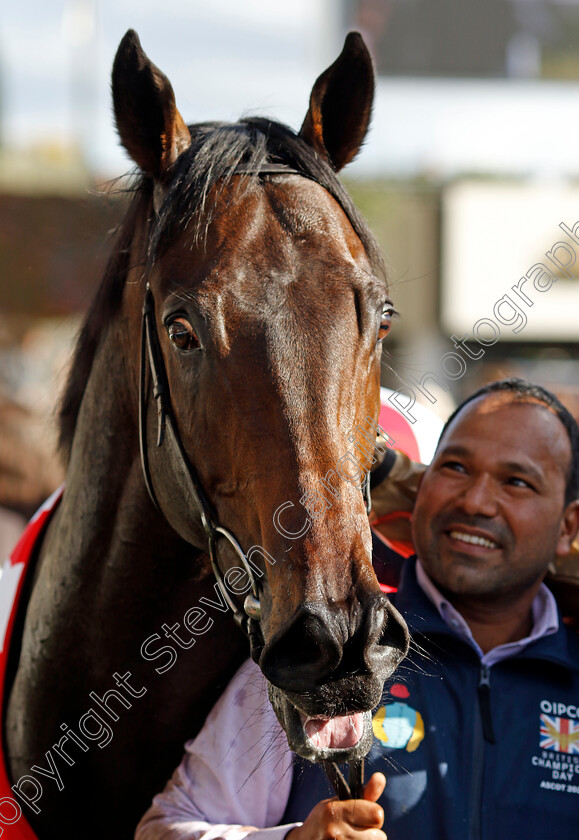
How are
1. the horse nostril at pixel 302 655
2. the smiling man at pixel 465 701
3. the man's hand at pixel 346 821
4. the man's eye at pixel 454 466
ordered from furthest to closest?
the man's eye at pixel 454 466 → the smiling man at pixel 465 701 → the man's hand at pixel 346 821 → the horse nostril at pixel 302 655

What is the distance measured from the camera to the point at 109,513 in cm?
217

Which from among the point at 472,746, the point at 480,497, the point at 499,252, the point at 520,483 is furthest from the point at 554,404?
the point at 499,252

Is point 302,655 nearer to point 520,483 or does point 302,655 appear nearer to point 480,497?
point 480,497

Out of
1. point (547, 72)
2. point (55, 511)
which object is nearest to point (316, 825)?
point (55, 511)

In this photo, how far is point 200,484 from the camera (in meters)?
1.81

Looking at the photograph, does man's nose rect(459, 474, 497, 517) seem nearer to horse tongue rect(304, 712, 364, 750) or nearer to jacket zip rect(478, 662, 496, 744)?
jacket zip rect(478, 662, 496, 744)

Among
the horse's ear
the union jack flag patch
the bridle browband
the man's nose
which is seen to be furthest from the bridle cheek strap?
the union jack flag patch

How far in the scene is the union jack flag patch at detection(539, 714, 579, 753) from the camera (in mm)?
1986

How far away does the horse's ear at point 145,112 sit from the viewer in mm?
1985

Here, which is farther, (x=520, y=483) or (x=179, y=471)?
(x=520, y=483)

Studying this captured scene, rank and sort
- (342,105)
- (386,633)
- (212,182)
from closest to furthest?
(386,633)
(212,182)
(342,105)

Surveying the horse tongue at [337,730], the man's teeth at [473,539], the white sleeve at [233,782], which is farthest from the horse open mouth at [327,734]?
the man's teeth at [473,539]

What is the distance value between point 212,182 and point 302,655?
1090 millimetres

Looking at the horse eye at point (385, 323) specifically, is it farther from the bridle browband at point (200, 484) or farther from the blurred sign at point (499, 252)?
the blurred sign at point (499, 252)
